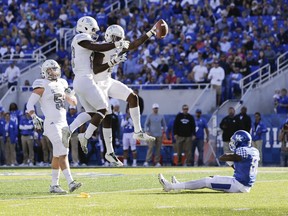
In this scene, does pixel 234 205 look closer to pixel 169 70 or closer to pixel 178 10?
pixel 169 70

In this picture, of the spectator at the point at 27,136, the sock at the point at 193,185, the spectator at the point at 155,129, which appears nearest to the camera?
A: the sock at the point at 193,185

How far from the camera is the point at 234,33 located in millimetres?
29281

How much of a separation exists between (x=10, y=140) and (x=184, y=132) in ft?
16.6

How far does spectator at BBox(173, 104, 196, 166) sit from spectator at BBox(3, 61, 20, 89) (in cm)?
724

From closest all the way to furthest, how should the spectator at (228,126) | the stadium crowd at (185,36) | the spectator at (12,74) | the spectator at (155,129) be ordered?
the spectator at (228,126), the spectator at (155,129), the stadium crowd at (185,36), the spectator at (12,74)

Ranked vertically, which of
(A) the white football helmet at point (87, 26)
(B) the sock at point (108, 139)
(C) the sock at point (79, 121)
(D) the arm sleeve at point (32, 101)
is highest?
(A) the white football helmet at point (87, 26)

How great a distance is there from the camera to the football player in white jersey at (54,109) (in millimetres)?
14125

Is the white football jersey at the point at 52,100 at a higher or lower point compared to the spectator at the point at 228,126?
higher

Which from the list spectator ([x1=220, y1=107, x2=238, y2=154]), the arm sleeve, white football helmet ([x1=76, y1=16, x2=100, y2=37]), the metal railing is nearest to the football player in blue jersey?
the arm sleeve

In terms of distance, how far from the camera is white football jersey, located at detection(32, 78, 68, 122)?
14320 mm

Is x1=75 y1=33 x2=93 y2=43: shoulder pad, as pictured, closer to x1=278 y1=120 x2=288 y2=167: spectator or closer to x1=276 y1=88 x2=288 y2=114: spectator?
x1=278 y1=120 x2=288 y2=167: spectator

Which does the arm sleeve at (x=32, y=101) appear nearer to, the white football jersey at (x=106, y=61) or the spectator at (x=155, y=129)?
the white football jersey at (x=106, y=61)

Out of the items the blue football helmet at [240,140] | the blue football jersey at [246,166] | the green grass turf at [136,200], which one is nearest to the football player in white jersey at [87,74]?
the green grass turf at [136,200]

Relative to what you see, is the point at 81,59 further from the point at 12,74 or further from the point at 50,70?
the point at 12,74
